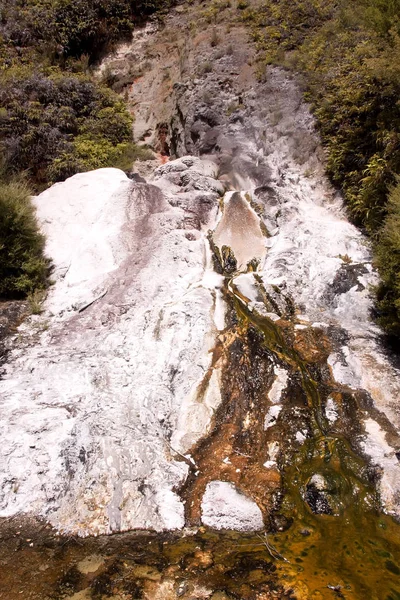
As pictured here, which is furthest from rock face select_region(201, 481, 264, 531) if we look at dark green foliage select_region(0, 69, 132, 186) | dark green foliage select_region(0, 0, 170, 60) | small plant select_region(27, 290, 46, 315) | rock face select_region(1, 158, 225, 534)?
dark green foliage select_region(0, 0, 170, 60)

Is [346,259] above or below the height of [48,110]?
below

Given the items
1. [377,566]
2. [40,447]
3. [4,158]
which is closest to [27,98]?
[4,158]

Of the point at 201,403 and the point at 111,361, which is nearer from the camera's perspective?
the point at 201,403

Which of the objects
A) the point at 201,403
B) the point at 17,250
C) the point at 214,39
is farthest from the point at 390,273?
the point at 214,39

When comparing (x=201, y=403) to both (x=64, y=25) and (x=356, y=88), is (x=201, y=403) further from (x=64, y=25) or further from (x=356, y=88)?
(x=64, y=25)

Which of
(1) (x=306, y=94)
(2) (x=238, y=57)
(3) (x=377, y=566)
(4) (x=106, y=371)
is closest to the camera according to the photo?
(3) (x=377, y=566)

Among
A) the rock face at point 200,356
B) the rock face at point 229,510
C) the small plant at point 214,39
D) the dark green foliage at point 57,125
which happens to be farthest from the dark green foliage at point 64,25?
the rock face at point 229,510

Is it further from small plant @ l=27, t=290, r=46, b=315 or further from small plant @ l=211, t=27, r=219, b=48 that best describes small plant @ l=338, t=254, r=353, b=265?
small plant @ l=211, t=27, r=219, b=48

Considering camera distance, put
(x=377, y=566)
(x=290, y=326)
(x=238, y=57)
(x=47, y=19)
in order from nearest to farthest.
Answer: (x=377, y=566) < (x=290, y=326) < (x=238, y=57) < (x=47, y=19)

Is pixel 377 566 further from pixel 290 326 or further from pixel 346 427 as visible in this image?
pixel 290 326
